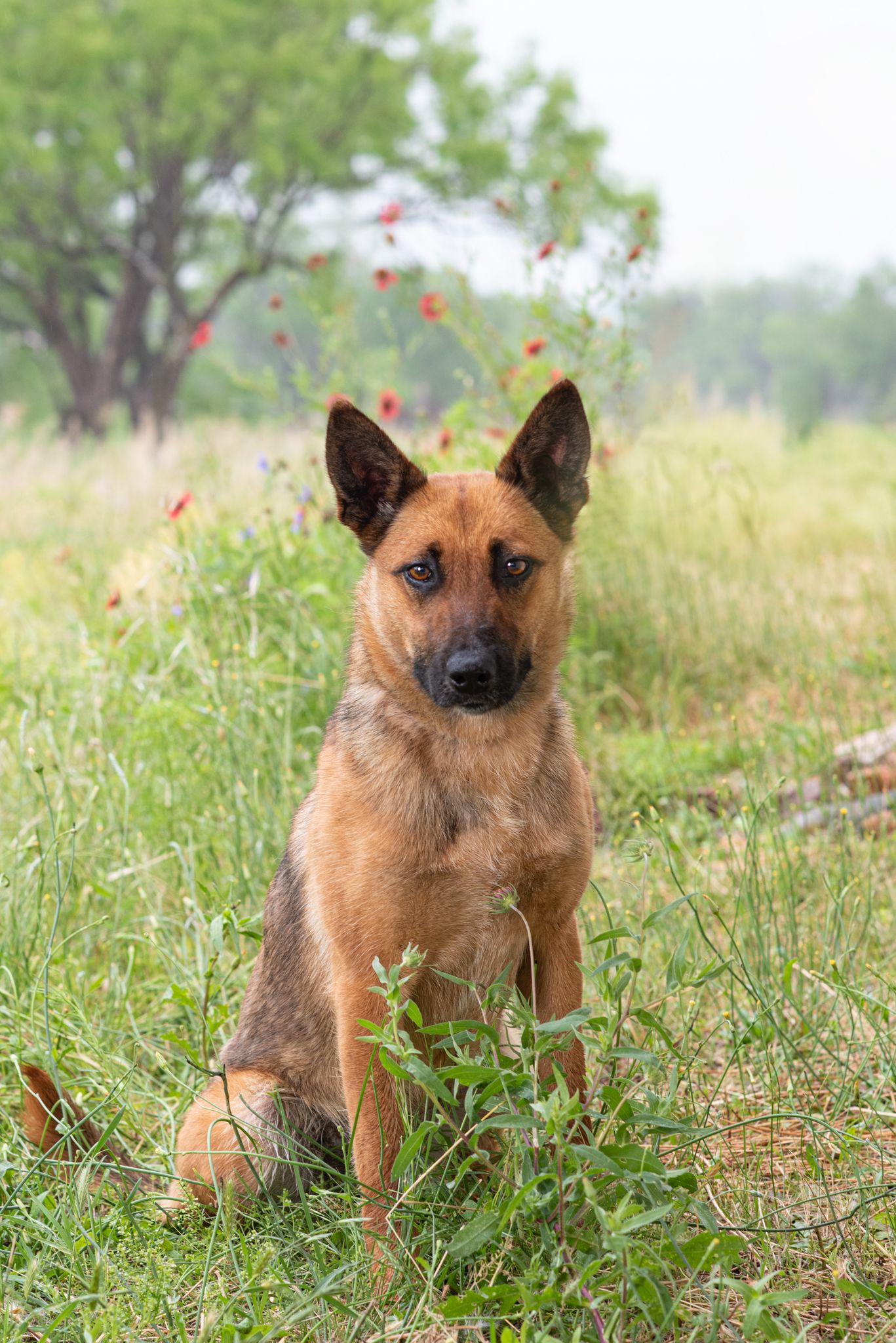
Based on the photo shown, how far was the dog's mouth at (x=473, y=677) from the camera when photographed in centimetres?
221

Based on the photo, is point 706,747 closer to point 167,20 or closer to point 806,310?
Answer: point 167,20

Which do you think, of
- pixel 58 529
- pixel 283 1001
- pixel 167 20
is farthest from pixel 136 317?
pixel 283 1001

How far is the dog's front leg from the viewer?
2.11 metres

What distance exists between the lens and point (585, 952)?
3.22m

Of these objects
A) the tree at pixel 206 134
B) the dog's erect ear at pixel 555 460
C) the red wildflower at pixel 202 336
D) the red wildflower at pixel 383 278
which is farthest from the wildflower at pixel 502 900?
the tree at pixel 206 134

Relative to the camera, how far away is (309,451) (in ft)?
17.1

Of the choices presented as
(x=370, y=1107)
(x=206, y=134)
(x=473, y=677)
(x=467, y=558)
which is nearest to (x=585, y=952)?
(x=370, y=1107)

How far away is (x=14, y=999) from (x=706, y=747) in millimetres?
3274

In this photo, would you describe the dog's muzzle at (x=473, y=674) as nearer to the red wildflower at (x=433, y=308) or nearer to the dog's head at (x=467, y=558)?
the dog's head at (x=467, y=558)

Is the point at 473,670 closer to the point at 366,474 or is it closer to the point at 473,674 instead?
the point at 473,674

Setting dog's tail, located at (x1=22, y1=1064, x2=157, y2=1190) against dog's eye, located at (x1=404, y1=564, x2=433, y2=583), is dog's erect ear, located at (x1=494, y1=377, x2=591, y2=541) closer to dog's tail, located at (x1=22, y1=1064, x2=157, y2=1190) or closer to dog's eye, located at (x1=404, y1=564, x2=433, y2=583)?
dog's eye, located at (x1=404, y1=564, x2=433, y2=583)

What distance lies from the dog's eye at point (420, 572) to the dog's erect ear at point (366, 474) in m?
0.19

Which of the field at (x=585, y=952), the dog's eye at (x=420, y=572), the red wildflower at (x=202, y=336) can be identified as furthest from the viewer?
the red wildflower at (x=202, y=336)

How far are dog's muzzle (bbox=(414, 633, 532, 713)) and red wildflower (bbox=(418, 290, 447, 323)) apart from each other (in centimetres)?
359
